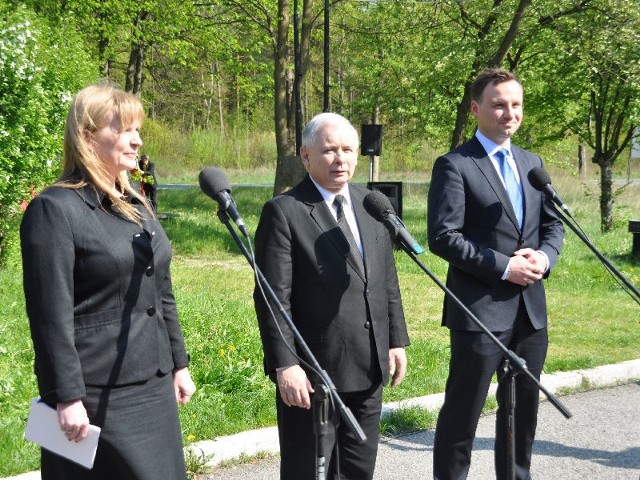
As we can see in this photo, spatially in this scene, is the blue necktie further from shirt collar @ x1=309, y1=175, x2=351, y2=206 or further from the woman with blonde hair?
the woman with blonde hair

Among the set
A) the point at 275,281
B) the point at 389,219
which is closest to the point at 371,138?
the point at 275,281

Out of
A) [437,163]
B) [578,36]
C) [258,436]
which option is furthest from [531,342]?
[578,36]

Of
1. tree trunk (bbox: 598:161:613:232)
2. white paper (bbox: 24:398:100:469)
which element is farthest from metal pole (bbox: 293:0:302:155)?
white paper (bbox: 24:398:100:469)

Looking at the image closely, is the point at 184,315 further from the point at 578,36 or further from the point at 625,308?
the point at 578,36

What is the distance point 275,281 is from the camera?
3693 millimetres

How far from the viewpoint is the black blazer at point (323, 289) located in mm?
3748

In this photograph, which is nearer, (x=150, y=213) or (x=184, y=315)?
(x=150, y=213)

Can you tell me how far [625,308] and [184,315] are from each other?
5.60 metres

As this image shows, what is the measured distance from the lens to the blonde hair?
310cm

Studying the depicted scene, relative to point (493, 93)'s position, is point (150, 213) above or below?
below

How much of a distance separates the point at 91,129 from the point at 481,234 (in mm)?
2148

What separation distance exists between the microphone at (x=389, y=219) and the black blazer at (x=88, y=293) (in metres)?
0.91

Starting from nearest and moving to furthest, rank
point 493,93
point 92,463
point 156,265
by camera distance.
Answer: point 92,463, point 156,265, point 493,93

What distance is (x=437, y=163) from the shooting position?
14.7 ft
